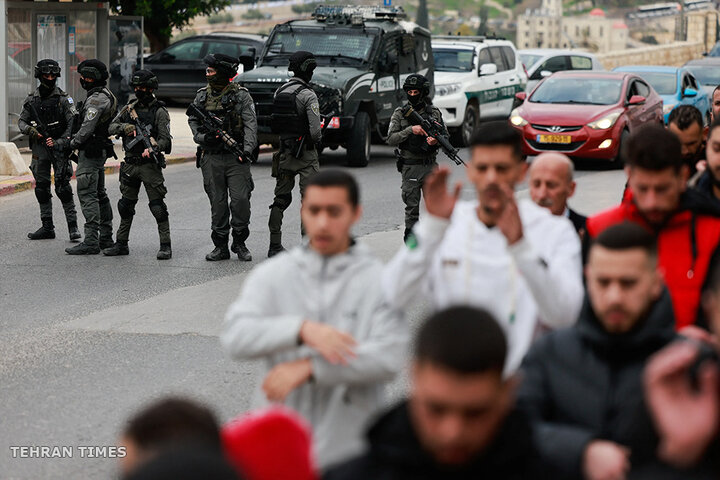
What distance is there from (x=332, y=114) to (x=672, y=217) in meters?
14.8

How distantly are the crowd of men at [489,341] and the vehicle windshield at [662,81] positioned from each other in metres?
19.3

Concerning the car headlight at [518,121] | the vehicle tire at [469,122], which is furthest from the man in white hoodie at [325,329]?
the vehicle tire at [469,122]

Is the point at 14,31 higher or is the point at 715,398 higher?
the point at 14,31

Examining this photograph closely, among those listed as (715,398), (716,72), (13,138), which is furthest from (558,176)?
(716,72)

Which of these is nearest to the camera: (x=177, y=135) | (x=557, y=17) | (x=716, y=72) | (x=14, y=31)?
(x=14, y=31)

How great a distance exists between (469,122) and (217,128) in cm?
1241

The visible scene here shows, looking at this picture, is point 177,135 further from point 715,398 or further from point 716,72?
point 715,398

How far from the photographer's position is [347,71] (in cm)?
1952

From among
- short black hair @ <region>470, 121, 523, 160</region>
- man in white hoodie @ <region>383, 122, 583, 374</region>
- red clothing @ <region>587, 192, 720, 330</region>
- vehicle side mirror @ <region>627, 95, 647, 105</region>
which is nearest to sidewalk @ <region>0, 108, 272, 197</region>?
vehicle side mirror @ <region>627, 95, 647, 105</region>

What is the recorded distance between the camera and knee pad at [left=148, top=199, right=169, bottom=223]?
11680 mm

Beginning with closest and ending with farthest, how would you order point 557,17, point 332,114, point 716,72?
point 332,114, point 716,72, point 557,17

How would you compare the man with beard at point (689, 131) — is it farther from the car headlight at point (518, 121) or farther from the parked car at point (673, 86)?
the parked car at point (673, 86)

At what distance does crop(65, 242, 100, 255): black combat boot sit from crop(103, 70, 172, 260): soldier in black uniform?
0.18m

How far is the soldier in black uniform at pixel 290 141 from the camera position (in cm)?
1162
